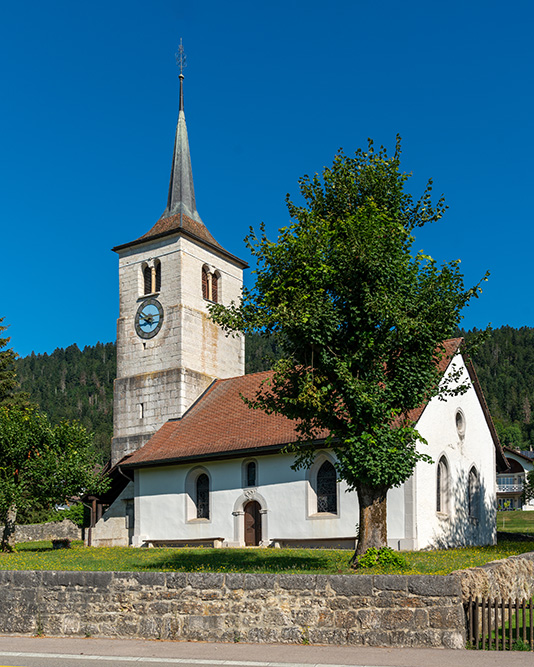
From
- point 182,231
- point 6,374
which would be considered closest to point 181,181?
point 182,231

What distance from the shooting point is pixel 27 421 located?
29797mm

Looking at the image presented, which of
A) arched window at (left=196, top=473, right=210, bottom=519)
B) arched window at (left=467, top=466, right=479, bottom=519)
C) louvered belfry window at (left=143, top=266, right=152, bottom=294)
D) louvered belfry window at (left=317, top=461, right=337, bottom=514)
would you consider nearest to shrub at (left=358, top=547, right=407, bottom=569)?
louvered belfry window at (left=317, top=461, right=337, bottom=514)

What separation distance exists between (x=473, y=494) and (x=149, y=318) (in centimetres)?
1970

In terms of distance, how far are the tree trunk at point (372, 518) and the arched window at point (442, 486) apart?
13.4 m

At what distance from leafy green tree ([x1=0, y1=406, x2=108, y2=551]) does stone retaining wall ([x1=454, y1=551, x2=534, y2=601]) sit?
60.9 ft

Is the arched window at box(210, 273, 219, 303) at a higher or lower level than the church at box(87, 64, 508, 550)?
higher

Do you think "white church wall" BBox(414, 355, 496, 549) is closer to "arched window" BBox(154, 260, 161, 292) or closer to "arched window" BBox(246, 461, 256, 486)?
"arched window" BBox(246, 461, 256, 486)

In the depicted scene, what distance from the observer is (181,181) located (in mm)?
44969

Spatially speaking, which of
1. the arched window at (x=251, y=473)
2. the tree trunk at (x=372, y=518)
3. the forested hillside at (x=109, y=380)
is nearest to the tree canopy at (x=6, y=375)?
the arched window at (x=251, y=473)

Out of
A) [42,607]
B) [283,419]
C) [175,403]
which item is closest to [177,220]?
[175,403]

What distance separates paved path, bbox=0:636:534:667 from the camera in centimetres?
964

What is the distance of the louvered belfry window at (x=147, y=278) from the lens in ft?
138

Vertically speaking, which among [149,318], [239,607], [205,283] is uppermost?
[205,283]

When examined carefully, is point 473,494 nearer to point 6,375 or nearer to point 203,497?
point 203,497
